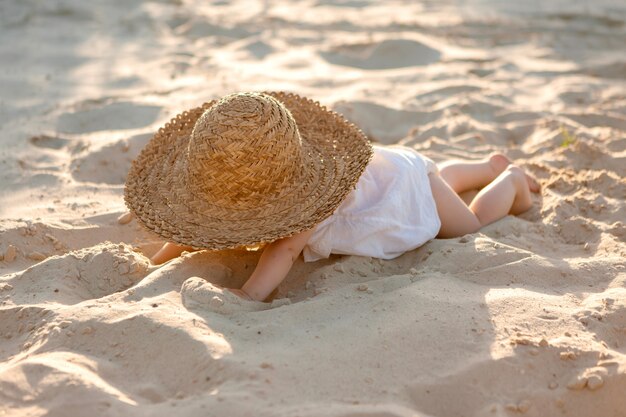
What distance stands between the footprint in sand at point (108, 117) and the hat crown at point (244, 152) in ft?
5.73

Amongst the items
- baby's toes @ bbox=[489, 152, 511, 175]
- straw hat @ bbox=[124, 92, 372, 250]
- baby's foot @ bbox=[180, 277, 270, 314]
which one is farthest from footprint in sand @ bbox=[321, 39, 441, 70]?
baby's foot @ bbox=[180, 277, 270, 314]

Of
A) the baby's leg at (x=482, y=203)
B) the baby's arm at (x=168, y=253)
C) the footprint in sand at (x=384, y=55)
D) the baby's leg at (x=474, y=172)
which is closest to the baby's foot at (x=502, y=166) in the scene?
the baby's leg at (x=474, y=172)

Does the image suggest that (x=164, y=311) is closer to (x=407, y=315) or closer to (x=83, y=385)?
(x=83, y=385)

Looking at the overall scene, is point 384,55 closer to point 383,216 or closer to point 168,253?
point 383,216

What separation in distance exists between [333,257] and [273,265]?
303 mm

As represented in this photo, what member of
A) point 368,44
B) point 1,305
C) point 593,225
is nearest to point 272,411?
point 1,305

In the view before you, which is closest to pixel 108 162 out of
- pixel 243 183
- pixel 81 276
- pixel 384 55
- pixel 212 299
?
pixel 81 276

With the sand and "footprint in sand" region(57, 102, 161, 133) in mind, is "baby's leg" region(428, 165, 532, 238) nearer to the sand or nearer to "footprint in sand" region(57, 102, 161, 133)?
the sand

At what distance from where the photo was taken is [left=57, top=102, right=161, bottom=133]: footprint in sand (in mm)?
4438

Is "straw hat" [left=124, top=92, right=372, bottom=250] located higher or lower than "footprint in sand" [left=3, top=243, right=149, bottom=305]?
higher

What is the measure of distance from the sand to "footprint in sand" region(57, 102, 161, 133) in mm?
14

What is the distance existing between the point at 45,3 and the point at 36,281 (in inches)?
182

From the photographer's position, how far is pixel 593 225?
3.27 m

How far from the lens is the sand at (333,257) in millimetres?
2168
